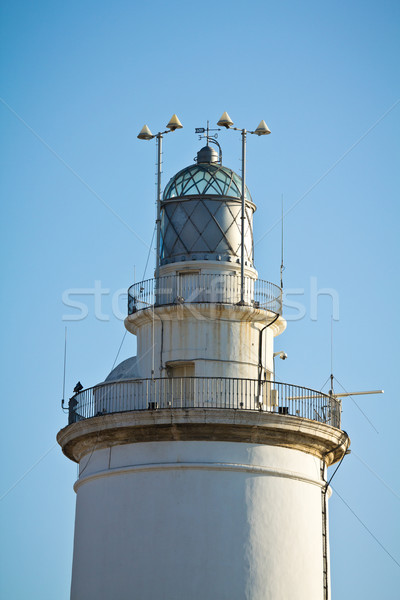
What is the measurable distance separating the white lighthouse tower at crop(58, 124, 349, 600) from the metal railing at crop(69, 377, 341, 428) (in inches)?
1.1

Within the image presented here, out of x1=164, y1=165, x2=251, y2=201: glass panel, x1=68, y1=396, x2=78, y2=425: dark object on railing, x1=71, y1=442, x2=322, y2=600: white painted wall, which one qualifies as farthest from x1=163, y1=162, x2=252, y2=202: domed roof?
x1=71, y1=442, x2=322, y2=600: white painted wall

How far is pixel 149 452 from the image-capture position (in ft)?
100

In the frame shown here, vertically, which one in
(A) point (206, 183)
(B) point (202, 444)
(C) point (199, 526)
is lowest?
(C) point (199, 526)

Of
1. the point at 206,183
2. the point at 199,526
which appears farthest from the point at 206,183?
the point at 199,526

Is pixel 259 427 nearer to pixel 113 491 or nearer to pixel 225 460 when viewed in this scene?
pixel 225 460

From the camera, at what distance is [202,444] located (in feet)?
99.6

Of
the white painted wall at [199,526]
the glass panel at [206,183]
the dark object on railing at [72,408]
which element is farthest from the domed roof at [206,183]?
the white painted wall at [199,526]

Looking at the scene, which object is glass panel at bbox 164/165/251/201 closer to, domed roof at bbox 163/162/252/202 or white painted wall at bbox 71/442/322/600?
domed roof at bbox 163/162/252/202

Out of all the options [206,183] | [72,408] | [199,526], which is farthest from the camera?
[206,183]

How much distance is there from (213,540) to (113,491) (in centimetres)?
267

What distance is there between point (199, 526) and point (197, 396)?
2.96 m

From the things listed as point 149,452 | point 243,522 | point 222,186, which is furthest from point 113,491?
point 222,186

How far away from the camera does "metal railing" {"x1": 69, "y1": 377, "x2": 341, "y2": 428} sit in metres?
30.7

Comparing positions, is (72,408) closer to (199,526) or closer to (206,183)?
(199,526)
